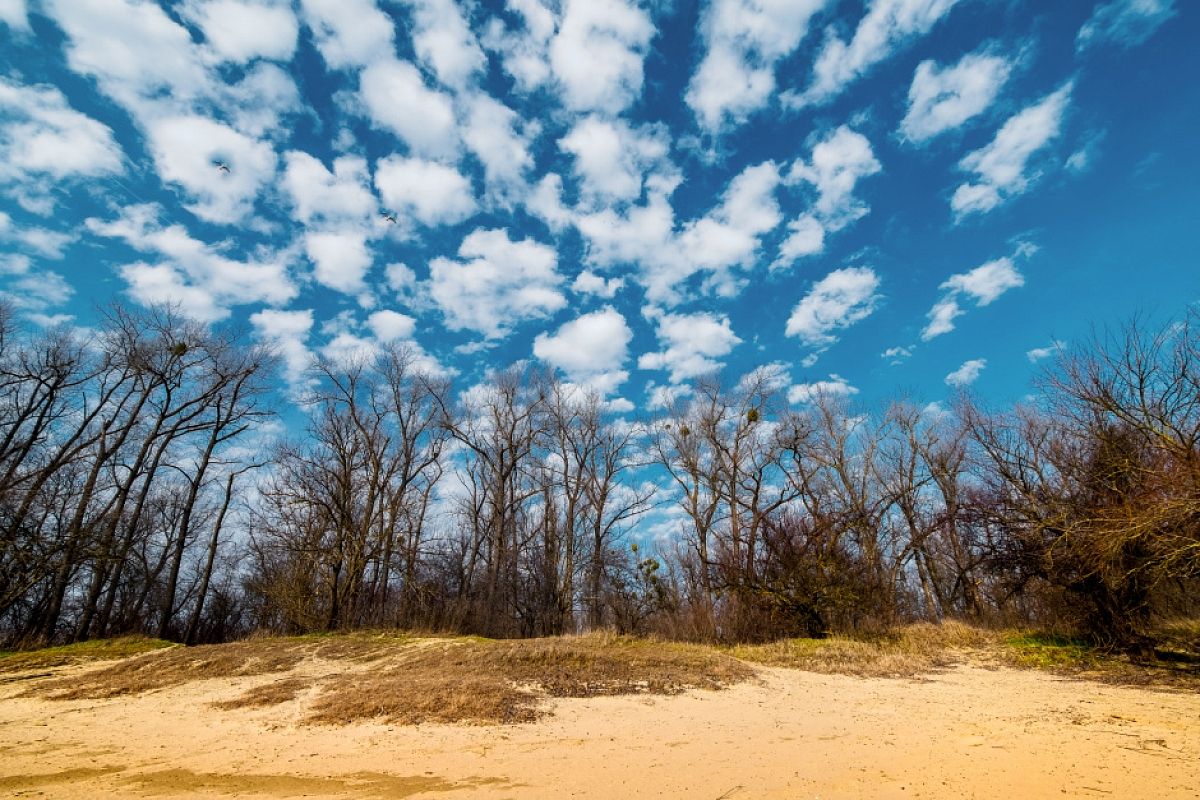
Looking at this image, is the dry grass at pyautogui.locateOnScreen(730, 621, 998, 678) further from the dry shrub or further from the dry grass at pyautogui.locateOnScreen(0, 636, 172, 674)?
the dry grass at pyautogui.locateOnScreen(0, 636, 172, 674)

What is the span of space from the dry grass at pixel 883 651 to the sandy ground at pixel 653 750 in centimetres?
363

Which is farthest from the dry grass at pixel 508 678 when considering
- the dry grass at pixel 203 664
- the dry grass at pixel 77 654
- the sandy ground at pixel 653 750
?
the dry grass at pixel 77 654

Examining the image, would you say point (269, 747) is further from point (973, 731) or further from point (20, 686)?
point (20, 686)

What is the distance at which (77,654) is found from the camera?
Answer: 1317 centimetres

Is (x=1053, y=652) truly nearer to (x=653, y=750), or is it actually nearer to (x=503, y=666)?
(x=653, y=750)

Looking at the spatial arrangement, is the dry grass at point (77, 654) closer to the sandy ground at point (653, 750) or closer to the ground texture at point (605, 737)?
the ground texture at point (605, 737)

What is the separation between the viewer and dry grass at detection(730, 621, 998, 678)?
12109 millimetres

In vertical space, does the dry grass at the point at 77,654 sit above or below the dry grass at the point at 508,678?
above

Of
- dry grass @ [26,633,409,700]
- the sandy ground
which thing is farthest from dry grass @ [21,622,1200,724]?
the sandy ground

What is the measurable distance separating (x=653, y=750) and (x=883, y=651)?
424 inches

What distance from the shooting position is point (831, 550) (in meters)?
16.4

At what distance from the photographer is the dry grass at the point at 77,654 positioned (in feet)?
39.8

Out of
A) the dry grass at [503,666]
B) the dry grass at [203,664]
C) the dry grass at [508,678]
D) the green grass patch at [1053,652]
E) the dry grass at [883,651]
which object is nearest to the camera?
the dry grass at [508,678]

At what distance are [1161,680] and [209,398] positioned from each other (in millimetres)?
29031
